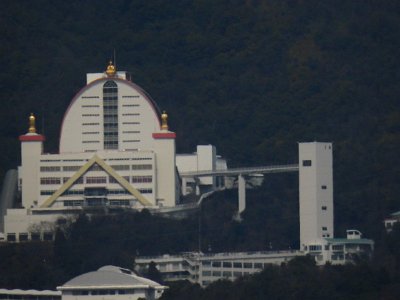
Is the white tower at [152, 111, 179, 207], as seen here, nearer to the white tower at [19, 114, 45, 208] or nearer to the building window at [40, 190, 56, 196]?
the building window at [40, 190, 56, 196]

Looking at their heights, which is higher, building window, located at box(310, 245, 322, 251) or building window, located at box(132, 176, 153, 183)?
building window, located at box(132, 176, 153, 183)

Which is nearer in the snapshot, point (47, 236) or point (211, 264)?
point (211, 264)

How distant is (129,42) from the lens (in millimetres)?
138375

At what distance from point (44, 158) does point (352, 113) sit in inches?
663

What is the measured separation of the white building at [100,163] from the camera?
117188mm

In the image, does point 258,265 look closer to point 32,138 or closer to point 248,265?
point 248,265

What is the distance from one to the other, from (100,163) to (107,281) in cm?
1067

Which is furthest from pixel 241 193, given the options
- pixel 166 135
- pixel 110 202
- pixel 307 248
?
pixel 307 248

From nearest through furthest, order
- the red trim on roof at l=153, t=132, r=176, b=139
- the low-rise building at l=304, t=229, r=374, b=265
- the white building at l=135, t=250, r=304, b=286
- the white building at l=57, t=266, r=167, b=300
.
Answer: the white building at l=57, t=266, r=167, b=300 → the white building at l=135, t=250, r=304, b=286 → the low-rise building at l=304, t=229, r=374, b=265 → the red trim on roof at l=153, t=132, r=176, b=139

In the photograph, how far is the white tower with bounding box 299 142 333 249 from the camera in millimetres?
115312

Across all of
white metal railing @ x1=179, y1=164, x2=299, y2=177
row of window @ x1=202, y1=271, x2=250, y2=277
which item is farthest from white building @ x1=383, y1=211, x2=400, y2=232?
row of window @ x1=202, y1=271, x2=250, y2=277

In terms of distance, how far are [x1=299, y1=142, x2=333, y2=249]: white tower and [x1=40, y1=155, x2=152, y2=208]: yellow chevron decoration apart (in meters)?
5.69

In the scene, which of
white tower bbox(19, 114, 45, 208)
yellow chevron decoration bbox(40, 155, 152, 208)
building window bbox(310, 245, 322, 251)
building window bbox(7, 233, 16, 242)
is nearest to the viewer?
building window bbox(310, 245, 322, 251)

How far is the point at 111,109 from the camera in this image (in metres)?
120
